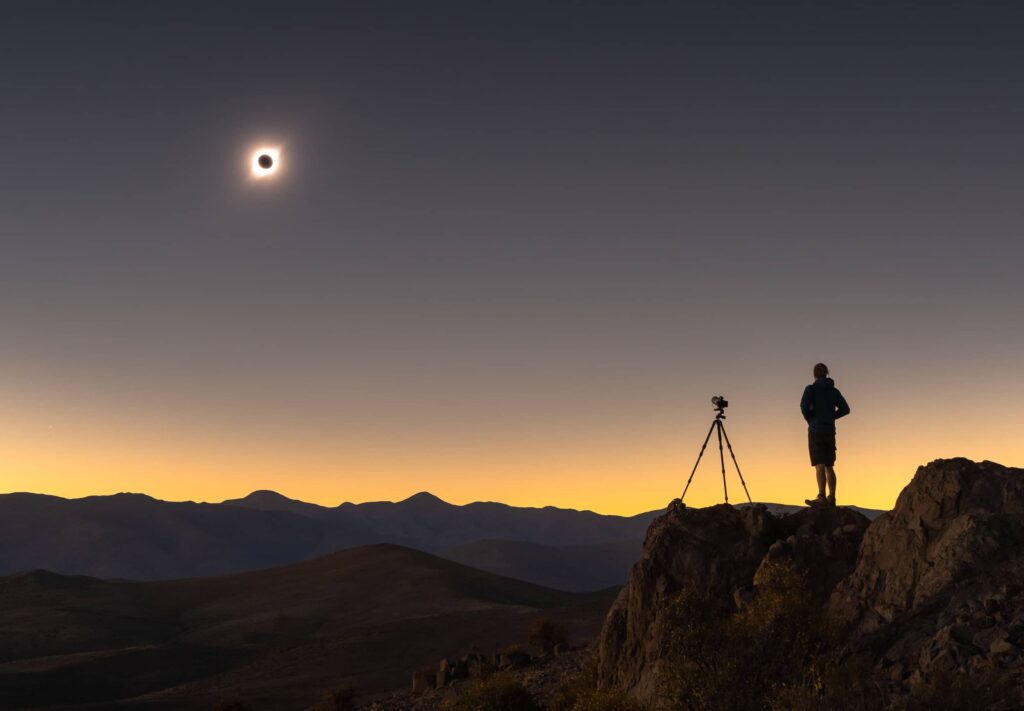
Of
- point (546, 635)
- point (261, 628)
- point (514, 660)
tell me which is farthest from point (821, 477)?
point (261, 628)

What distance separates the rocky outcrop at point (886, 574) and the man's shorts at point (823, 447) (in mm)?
1036

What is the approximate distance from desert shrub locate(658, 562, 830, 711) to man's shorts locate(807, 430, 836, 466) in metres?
3.43

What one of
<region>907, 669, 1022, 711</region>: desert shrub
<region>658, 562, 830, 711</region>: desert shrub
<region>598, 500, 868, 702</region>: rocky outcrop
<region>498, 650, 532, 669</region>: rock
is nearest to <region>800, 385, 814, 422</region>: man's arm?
<region>598, 500, 868, 702</region>: rocky outcrop

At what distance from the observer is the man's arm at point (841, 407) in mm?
16828

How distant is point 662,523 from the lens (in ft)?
56.7

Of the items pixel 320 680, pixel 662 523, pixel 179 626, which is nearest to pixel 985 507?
pixel 662 523

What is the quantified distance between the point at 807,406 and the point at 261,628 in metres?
66.3

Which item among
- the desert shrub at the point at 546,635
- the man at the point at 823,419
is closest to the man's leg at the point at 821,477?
the man at the point at 823,419

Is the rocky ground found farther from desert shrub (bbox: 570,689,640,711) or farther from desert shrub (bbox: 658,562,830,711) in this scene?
desert shrub (bbox: 658,562,830,711)

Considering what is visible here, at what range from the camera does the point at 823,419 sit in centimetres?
1669

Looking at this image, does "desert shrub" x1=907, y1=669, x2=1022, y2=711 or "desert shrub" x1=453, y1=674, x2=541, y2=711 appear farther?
"desert shrub" x1=453, y1=674, x2=541, y2=711

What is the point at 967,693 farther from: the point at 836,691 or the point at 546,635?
the point at 546,635

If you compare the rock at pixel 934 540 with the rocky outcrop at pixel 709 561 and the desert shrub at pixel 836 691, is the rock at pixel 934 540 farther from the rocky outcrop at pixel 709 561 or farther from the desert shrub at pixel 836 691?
the desert shrub at pixel 836 691

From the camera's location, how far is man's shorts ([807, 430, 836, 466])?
16.7 m
